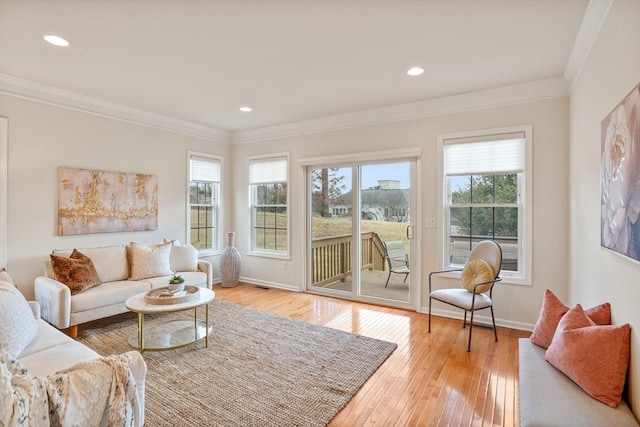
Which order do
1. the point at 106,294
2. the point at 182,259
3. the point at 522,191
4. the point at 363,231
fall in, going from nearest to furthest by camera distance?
the point at 106,294 < the point at 522,191 < the point at 182,259 < the point at 363,231

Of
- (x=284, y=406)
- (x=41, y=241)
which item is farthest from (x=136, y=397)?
(x=41, y=241)

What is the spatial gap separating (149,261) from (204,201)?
1727 mm

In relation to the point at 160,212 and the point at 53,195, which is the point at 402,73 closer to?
the point at 160,212

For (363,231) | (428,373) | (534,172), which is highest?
(534,172)

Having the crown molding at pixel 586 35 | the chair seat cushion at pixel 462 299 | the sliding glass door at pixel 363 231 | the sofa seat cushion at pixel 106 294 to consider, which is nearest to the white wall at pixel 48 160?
the sofa seat cushion at pixel 106 294

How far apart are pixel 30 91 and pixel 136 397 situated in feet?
12.2

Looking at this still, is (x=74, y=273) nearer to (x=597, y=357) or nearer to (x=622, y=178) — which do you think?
(x=597, y=357)

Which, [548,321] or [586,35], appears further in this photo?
[586,35]

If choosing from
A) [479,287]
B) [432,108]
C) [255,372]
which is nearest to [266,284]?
[255,372]

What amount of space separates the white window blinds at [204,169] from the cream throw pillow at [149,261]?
1517 millimetres

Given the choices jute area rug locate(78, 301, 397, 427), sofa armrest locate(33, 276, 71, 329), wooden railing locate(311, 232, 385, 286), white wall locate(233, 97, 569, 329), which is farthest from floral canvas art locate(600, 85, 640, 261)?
sofa armrest locate(33, 276, 71, 329)

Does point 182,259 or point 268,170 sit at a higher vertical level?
point 268,170

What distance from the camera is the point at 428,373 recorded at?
8.64 feet

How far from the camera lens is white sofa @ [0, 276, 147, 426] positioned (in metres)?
1.24
